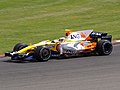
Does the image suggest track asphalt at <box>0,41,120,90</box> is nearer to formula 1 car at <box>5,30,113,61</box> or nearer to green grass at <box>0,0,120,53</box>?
formula 1 car at <box>5,30,113,61</box>

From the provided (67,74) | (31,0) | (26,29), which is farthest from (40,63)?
(31,0)

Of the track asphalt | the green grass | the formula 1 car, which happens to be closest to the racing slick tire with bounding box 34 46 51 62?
the formula 1 car

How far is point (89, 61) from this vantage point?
50.7 ft

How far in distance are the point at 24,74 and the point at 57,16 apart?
19.5 meters

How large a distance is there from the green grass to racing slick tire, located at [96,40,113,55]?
12.7 ft

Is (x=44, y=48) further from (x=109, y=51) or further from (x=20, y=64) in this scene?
(x=109, y=51)

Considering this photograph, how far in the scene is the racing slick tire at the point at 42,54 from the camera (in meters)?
15.4

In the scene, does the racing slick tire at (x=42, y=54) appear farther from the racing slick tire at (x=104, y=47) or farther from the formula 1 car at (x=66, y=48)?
the racing slick tire at (x=104, y=47)

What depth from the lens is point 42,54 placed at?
1550cm

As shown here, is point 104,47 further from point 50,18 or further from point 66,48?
point 50,18

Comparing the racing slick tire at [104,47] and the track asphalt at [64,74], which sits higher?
the racing slick tire at [104,47]

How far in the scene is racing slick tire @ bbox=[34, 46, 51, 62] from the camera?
1542cm


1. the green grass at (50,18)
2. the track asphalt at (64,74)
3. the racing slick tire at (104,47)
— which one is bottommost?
the track asphalt at (64,74)

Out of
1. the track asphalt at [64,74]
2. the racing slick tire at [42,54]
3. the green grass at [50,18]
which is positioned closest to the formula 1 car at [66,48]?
the racing slick tire at [42,54]
